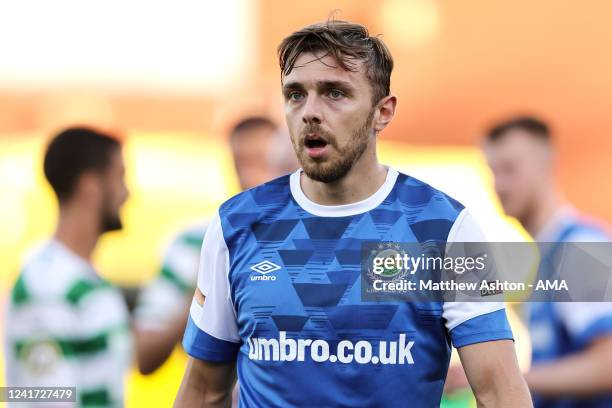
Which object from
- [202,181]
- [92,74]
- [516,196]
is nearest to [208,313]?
[516,196]

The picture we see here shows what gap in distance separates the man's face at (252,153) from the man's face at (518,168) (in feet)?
4.36

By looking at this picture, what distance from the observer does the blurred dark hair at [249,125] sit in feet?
21.8

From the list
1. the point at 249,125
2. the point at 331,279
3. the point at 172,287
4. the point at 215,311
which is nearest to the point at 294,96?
the point at 331,279

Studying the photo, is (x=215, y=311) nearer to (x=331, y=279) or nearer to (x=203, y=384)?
(x=203, y=384)

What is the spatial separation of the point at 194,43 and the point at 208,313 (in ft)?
33.9

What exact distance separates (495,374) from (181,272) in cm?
330

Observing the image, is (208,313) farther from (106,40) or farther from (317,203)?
(106,40)

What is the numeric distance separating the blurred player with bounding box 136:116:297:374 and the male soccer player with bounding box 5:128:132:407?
210 mm

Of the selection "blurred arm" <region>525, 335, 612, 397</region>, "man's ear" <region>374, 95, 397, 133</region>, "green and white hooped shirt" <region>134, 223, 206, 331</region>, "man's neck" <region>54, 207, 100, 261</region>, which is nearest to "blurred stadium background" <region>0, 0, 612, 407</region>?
"green and white hooped shirt" <region>134, 223, 206, 331</region>

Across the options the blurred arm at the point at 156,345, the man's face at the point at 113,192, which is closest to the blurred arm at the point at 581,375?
the blurred arm at the point at 156,345

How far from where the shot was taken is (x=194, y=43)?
1312 cm

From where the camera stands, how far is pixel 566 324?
4855 millimetres

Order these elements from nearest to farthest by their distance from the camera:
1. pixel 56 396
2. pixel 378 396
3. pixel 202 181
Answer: pixel 378 396, pixel 56 396, pixel 202 181

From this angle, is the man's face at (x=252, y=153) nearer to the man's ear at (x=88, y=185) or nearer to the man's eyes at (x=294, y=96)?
the man's ear at (x=88, y=185)
